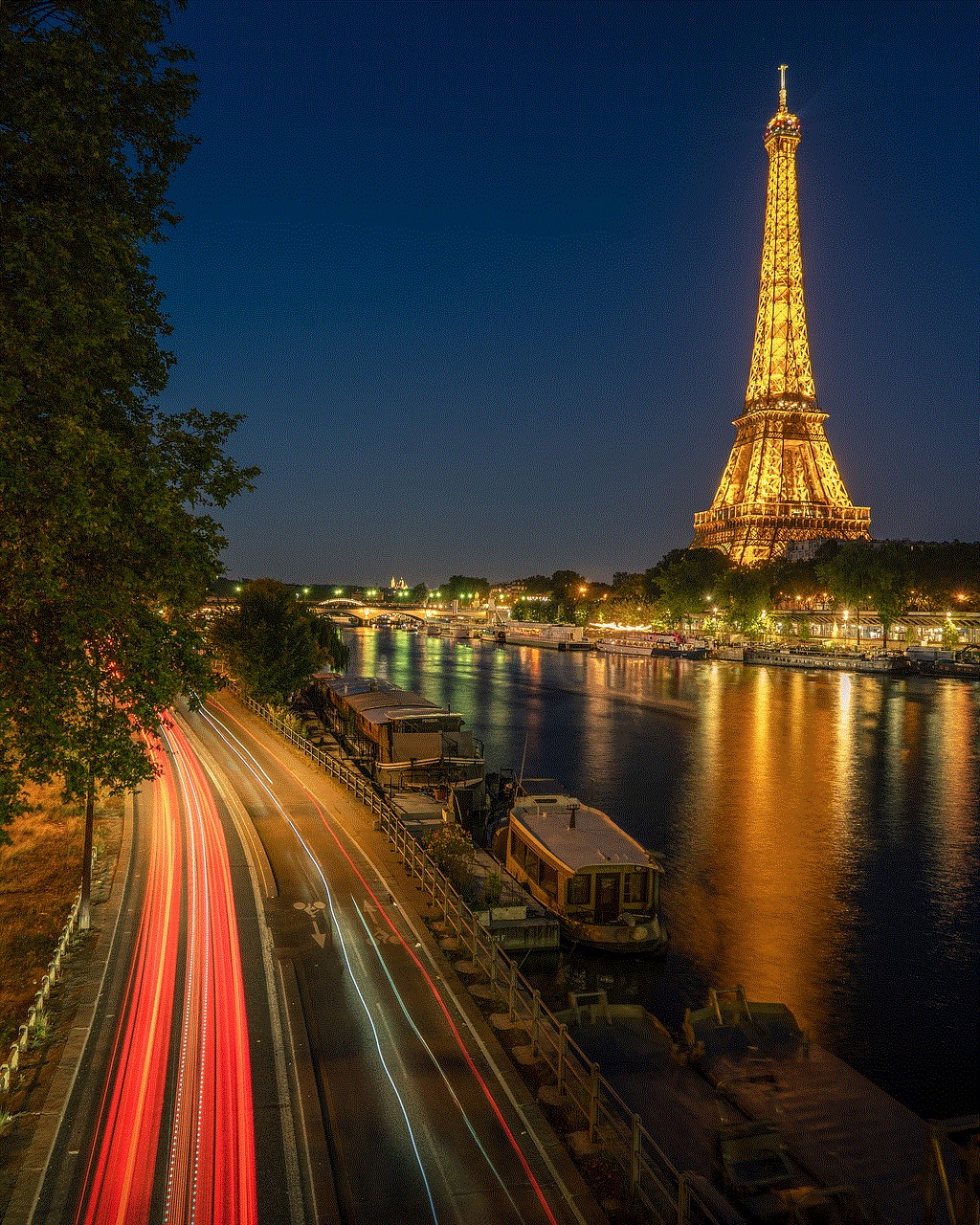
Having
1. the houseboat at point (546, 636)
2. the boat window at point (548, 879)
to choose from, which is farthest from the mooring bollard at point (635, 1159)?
the houseboat at point (546, 636)

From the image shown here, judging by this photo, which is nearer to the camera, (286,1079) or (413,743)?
(286,1079)

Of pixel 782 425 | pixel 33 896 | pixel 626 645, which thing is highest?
pixel 782 425

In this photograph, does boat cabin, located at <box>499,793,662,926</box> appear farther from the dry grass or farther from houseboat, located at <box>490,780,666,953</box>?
the dry grass

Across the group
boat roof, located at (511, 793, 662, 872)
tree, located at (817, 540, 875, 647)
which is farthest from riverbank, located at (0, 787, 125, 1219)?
tree, located at (817, 540, 875, 647)

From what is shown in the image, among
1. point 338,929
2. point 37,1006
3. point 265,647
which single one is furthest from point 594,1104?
point 265,647

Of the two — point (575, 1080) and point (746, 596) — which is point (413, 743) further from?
point (746, 596)

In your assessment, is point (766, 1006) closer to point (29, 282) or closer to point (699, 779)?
point (29, 282)
